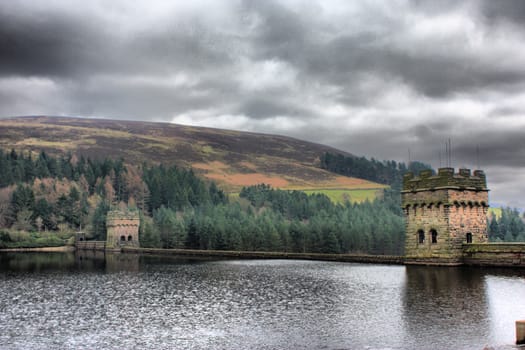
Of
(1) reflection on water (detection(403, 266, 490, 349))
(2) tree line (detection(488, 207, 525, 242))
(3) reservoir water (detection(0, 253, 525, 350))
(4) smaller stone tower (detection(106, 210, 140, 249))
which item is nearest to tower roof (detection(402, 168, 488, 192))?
(3) reservoir water (detection(0, 253, 525, 350))

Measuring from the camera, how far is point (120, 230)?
370ft

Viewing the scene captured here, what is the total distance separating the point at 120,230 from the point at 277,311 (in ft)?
296

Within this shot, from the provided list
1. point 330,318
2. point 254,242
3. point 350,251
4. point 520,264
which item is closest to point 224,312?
point 330,318

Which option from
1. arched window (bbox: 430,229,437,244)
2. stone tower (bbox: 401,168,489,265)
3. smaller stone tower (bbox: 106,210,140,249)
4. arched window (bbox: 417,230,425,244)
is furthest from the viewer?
smaller stone tower (bbox: 106,210,140,249)

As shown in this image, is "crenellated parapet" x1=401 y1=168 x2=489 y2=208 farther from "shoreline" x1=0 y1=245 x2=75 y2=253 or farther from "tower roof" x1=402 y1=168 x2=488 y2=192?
"shoreline" x1=0 y1=245 x2=75 y2=253

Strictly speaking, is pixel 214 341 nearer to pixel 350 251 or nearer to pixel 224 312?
pixel 224 312

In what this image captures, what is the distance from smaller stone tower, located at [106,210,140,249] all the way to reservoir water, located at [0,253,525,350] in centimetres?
6818

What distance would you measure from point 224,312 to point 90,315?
6.91m

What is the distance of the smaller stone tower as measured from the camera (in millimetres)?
111812

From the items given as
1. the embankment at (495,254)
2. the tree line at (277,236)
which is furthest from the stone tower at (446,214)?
the tree line at (277,236)

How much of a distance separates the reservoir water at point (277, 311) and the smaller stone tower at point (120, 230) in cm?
6818

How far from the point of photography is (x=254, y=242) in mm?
103688

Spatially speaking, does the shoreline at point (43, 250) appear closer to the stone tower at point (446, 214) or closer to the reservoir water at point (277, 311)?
the reservoir water at point (277, 311)

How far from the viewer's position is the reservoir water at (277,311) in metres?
21.4
